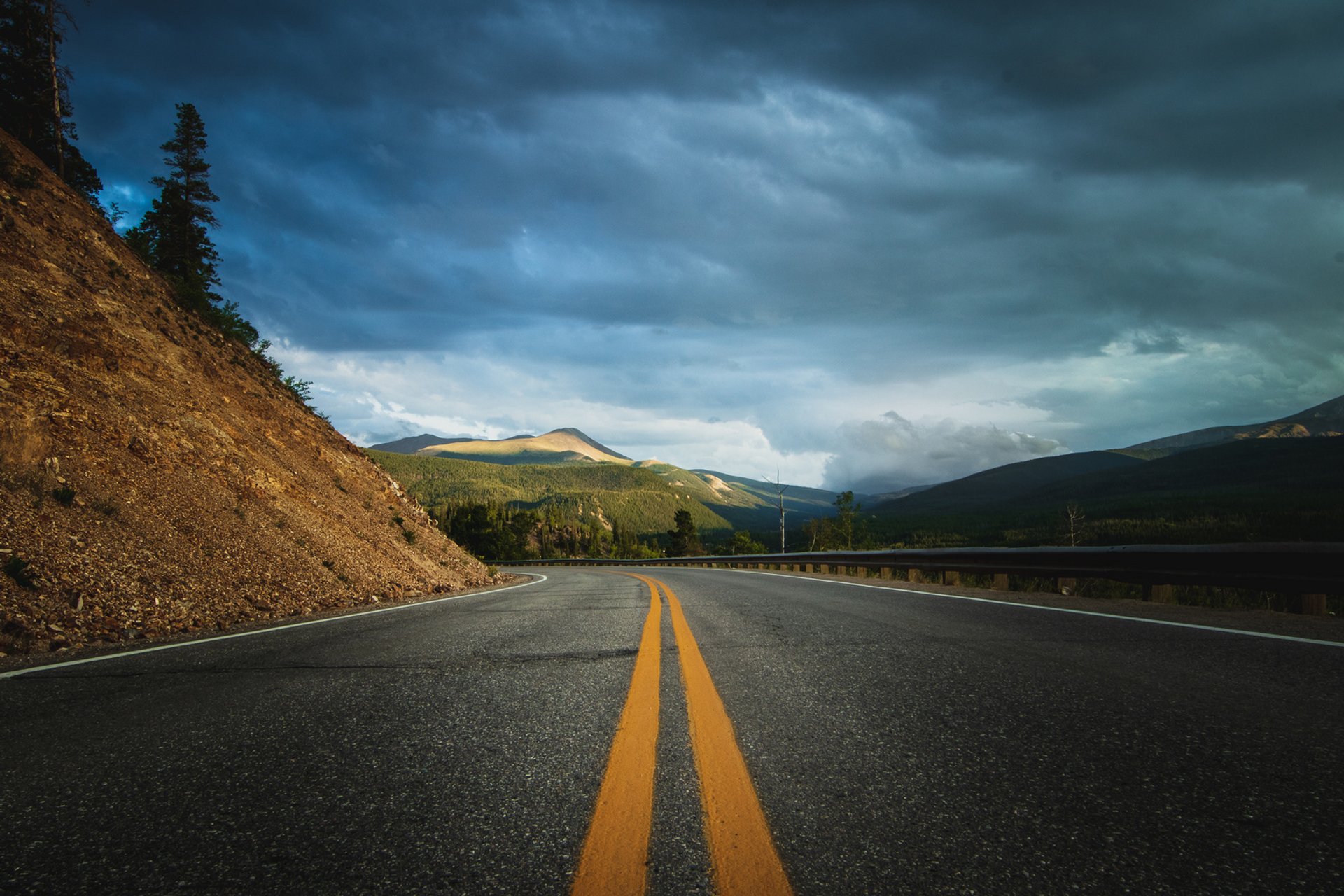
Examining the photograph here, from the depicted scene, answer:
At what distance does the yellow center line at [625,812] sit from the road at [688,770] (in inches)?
0.7

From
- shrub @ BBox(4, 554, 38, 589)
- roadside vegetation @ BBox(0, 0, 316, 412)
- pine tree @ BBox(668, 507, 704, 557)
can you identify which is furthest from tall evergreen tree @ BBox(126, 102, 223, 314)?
pine tree @ BBox(668, 507, 704, 557)

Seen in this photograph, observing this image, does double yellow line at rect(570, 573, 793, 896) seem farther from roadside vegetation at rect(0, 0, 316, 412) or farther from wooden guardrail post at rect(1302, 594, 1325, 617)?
roadside vegetation at rect(0, 0, 316, 412)

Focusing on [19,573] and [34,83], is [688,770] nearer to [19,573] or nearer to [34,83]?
[19,573]

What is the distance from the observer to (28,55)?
18844mm

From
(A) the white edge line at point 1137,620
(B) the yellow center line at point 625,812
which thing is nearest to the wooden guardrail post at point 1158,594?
(A) the white edge line at point 1137,620

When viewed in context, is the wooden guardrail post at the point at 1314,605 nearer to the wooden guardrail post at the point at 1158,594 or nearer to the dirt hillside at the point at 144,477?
the wooden guardrail post at the point at 1158,594

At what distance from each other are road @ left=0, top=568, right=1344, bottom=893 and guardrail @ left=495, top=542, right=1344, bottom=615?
2955 mm

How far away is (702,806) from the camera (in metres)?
1.89

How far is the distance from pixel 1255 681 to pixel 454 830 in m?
4.39

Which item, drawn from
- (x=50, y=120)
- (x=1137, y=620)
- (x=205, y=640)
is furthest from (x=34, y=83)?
(x=1137, y=620)

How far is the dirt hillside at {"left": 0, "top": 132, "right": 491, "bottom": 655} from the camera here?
6879 millimetres

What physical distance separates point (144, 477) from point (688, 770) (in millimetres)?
11593

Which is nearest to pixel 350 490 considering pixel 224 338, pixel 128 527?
pixel 224 338

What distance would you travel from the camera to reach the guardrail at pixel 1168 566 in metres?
6.24
